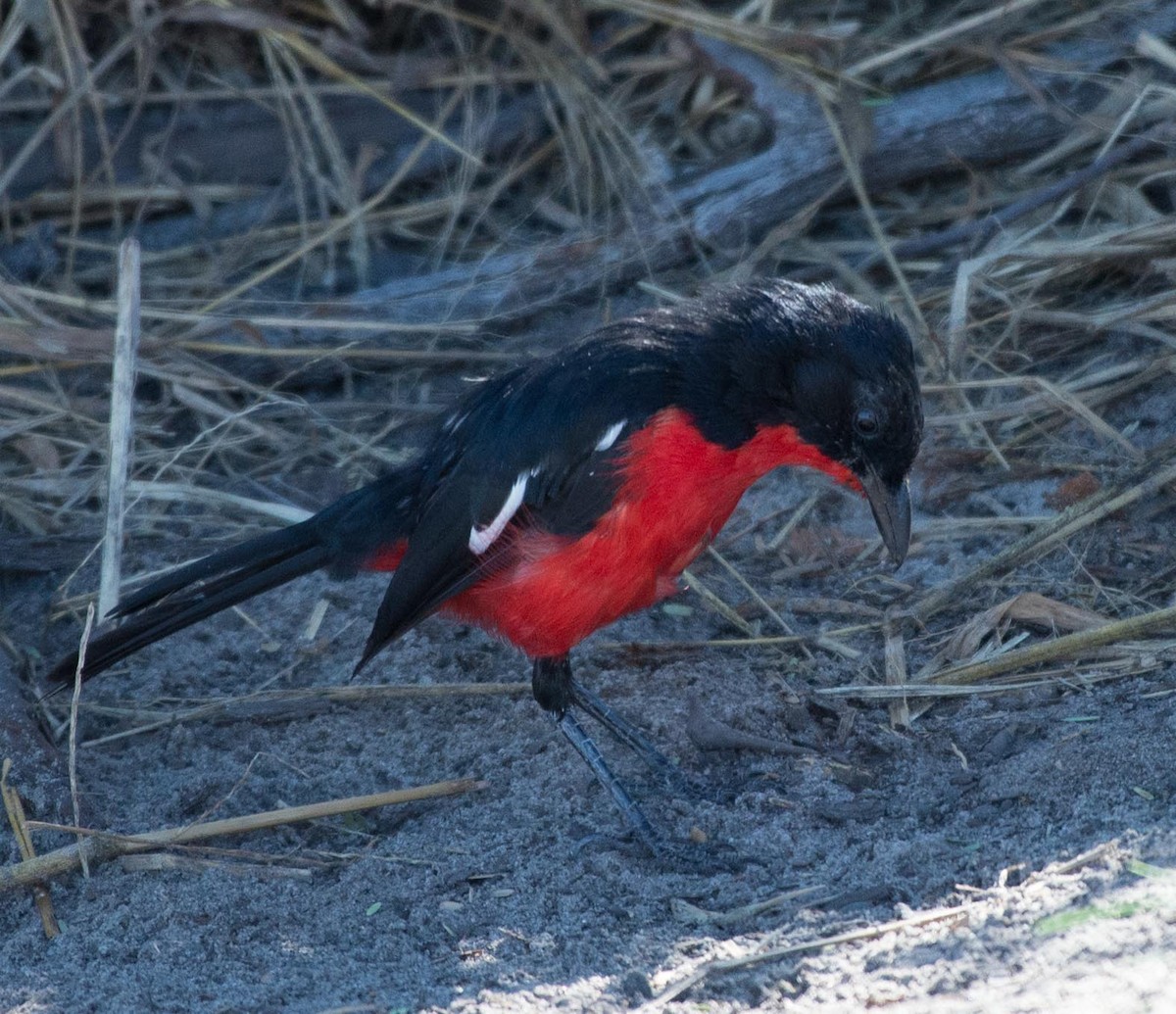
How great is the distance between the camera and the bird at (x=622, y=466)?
12.1 feet

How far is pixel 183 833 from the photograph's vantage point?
367 cm

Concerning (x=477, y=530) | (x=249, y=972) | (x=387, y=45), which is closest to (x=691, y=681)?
(x=477, y=530)

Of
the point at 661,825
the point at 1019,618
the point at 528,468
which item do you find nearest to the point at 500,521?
the point at 528,468

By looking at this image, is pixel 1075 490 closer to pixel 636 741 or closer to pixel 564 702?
pixel 636 741

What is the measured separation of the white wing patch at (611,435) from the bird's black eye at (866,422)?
0.56m

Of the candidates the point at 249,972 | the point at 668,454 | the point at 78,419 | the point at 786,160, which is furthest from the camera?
the point at 786,160

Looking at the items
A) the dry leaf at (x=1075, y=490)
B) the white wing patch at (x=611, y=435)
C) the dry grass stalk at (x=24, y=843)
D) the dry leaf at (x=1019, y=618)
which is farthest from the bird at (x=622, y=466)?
the dry leaf at (x=1075, y=490)

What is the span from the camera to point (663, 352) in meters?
3.80

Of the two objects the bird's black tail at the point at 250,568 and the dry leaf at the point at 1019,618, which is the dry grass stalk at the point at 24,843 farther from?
the dry leaf at the point at 1019,618

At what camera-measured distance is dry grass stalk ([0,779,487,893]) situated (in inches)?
139

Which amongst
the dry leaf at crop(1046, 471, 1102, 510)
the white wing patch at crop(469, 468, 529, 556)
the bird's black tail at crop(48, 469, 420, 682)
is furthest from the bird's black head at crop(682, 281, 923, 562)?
the dry leaf at crop(1046, 471, 1102, 510)

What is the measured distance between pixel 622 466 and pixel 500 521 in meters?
0.39

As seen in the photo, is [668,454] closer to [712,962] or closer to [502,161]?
[712,962]

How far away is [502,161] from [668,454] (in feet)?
9.98
